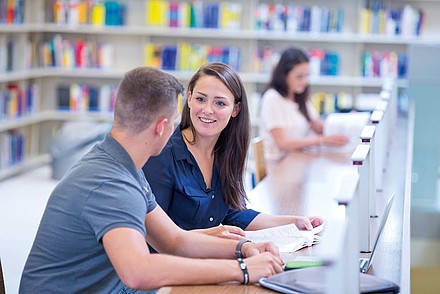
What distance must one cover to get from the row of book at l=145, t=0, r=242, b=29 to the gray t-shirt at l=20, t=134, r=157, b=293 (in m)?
5.50

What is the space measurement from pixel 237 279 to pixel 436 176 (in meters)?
4.43

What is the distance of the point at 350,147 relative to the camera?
16.4ft

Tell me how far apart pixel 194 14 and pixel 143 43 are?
579 mm

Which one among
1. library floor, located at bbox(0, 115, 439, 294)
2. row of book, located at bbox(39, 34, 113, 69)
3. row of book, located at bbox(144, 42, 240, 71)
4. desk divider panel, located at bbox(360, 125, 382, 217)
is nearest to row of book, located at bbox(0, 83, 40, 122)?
row of book, located at bbox(39, 34, 113, 69)

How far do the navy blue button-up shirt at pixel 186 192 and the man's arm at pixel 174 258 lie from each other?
0.41 m

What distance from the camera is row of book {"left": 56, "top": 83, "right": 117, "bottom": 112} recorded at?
7.78 m

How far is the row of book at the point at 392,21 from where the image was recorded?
7.39 metres

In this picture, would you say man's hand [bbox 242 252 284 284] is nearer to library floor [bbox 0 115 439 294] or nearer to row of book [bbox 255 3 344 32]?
library floor [bbox 0 115 439 294]

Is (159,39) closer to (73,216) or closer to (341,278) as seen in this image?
(73,216)

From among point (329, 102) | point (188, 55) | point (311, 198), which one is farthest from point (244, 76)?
point (311, 198)

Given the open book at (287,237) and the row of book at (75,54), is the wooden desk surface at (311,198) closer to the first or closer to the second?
the open book at (287,237)

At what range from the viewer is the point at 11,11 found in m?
7.01

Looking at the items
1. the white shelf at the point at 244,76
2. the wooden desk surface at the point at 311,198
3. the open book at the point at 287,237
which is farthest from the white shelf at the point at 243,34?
the open book at the point at 287,237

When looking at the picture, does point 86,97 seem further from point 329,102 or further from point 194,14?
point 329,102
